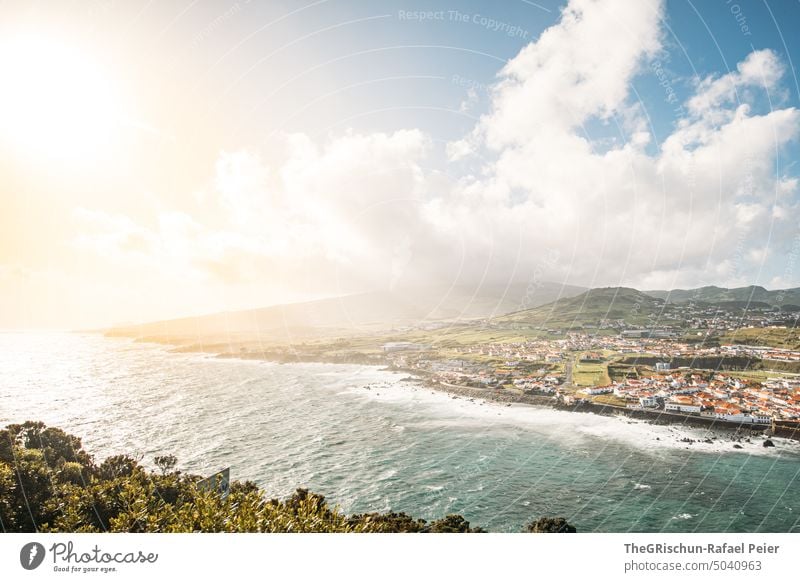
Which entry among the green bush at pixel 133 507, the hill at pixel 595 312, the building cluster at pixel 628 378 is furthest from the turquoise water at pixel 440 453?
the hill at pixel 595 312

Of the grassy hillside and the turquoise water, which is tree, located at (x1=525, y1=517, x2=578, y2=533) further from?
the grassy hillside

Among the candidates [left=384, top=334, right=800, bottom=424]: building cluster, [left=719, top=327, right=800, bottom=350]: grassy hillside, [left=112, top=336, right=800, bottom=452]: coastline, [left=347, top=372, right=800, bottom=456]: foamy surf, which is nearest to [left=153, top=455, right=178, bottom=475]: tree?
[left=347, top=372, right=800, bottom=456]: foamy surf

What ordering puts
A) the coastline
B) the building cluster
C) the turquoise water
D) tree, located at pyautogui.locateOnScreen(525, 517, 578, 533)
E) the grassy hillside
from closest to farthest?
tree, located at pyautogui.locateOnScreen(525, 517, 578, 533) → the turquoise water → the coastline → the building cluster → the grassy hillside

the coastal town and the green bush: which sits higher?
the green bush

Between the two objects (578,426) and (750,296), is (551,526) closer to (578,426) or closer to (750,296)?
(578,426)

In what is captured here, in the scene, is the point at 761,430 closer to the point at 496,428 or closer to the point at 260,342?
the point at 496,428

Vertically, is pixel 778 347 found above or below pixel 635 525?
above
